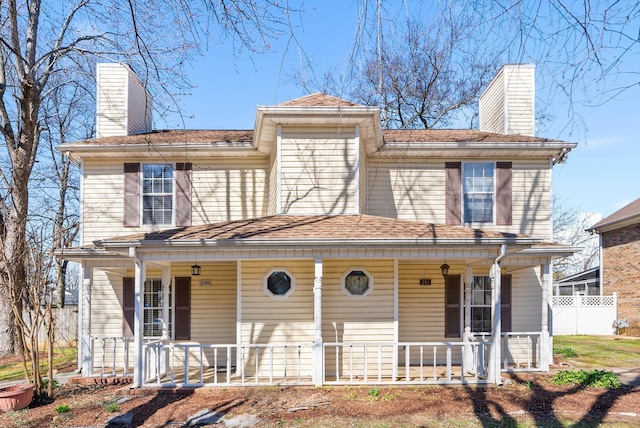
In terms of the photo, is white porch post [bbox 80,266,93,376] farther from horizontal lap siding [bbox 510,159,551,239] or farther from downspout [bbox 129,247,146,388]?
horizontal lap siding [bbox 510,159,551,239]

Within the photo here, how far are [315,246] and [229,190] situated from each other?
13.1 ft

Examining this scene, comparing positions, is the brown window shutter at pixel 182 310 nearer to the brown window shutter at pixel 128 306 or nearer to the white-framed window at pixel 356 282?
the brown window shutter at pixel 128 306

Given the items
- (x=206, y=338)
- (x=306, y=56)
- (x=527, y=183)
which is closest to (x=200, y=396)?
(x=206, y=338)

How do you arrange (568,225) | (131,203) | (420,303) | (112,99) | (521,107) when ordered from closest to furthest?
1. (420,303)
2. (131,203)
3. (112,99)
4. (521,107)
5. (568,225)

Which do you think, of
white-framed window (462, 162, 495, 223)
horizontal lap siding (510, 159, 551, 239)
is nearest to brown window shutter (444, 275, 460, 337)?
white-framed window (462, 162, 495, 223)

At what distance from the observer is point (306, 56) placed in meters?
3.68

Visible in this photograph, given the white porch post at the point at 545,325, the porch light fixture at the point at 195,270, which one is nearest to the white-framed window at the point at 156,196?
the porch light fixture at the point at 195,270

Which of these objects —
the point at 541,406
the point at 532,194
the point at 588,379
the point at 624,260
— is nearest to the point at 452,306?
the point at 588,379

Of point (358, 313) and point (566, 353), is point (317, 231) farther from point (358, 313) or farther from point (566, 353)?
point (566, 353)

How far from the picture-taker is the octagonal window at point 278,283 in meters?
9.91

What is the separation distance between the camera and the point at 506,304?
11773 millimetres

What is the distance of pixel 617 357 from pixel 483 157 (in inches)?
252

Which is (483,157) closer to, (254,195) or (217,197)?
(254,195)

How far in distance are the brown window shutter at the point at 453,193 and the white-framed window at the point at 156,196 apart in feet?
21.7
